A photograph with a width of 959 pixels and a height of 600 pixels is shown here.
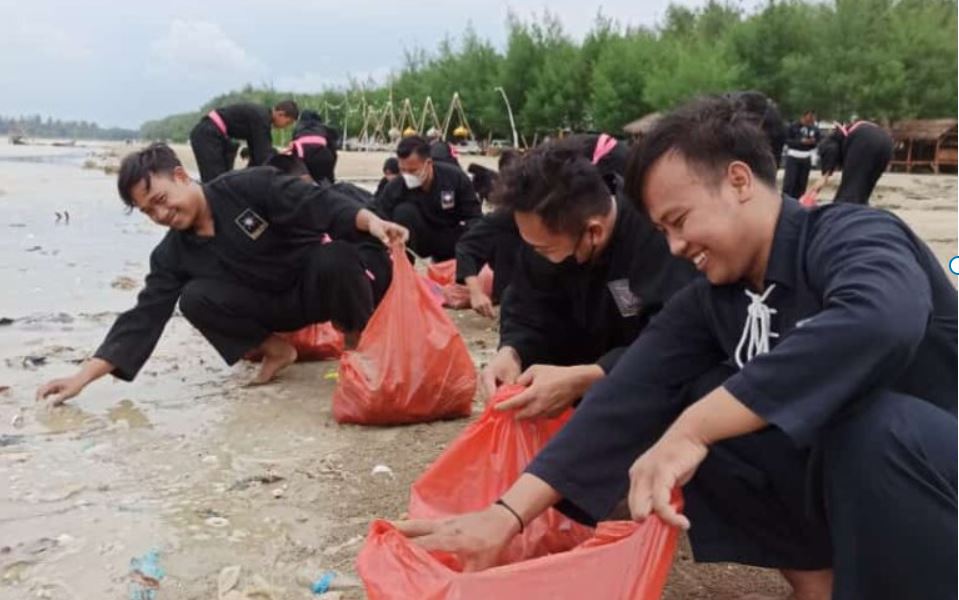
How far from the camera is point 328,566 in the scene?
2.24 meters

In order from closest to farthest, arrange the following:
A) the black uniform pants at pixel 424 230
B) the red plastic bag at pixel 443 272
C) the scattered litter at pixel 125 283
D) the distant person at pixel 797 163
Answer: the red plastic bag at pixel 443 272 < the black uniform pants at pixel 424 230 < the scattered litter at pixel 125 283 < the distant person at pixel 797 163

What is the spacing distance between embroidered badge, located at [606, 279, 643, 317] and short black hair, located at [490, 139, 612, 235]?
0.65 ft

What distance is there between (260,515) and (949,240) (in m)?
8.53

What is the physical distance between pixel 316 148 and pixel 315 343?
2852 millimetres

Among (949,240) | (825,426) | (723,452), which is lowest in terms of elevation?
(949,240)

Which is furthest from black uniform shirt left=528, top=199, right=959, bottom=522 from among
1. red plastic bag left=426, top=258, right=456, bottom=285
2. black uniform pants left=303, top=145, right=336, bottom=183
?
black uniform pants left=303, top=145, right=336, bottom=183

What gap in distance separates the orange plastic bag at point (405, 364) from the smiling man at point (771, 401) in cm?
139

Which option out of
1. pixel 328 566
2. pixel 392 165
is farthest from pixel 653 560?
pixel 392 165

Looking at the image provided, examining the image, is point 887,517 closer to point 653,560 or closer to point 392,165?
point 653,560

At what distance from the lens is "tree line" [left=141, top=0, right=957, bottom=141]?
28.5 meters

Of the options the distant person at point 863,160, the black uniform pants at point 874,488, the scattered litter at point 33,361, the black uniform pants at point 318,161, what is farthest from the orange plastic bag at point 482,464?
the distant person at point 863,160

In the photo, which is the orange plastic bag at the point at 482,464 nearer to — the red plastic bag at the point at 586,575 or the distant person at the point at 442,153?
the red plastic bag at the point at 586,575

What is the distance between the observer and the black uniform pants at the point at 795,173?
8.80 metres

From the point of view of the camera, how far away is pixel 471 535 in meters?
1.70
